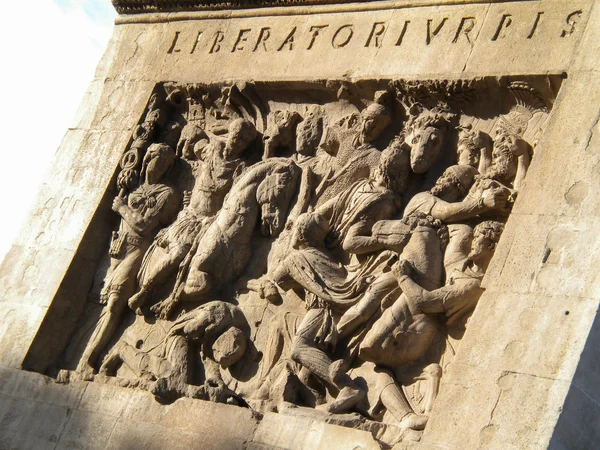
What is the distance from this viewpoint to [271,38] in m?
11.0

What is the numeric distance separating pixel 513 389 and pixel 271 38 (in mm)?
4426

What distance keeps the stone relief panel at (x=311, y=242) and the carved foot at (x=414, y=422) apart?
0.02 meters

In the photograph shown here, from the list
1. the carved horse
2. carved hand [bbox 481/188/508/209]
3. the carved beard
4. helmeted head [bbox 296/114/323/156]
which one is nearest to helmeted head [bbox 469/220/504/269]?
carved hand [bbox 481/188/508/209]

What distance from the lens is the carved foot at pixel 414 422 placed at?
830 centimetres

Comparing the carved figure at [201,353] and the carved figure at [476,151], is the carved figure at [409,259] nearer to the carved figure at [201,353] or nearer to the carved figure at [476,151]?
the carved figure at [476,151]

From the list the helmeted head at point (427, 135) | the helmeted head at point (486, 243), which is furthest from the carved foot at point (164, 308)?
the helmeted head at point (486, 243)

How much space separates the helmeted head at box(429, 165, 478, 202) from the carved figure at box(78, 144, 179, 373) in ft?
8.69

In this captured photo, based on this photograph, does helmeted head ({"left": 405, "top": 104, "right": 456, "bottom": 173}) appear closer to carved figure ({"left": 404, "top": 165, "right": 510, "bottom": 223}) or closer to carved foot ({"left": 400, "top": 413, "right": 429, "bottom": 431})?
carved figure ({"left": 404, "top": 165, "right": 510, "bottom": 223})

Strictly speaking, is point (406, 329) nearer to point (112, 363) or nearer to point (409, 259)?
point (409, 259)

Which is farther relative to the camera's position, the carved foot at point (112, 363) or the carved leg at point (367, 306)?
the carved foot at point (112, 363)

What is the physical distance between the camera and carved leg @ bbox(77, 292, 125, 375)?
10.5 m

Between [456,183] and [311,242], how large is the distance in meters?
1.20

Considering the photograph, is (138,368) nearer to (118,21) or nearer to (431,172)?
(431,172)

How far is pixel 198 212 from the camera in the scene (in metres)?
10.5
